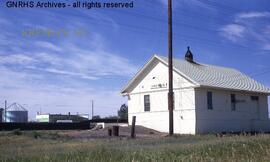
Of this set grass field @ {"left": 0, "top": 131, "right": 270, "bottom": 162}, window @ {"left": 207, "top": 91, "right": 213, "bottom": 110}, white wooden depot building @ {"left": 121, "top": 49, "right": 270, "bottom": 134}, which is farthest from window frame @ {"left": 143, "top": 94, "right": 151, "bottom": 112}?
grass field @ {"left": 0, "top": 131, "right": 270, "bottom": 162}

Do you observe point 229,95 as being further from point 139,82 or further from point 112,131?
point 112,131

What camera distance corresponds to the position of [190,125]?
3669cm

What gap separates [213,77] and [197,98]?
419 cm

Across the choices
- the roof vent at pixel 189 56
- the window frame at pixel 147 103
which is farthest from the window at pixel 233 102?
the window frame at pixel 147 103

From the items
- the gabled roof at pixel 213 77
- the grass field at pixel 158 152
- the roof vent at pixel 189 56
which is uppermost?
the roof vent at pixel 189 56

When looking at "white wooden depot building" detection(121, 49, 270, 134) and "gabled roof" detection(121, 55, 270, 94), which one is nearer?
"white wooden depot building" detection(121, 49, 270, 134)

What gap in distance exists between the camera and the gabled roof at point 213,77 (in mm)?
37625

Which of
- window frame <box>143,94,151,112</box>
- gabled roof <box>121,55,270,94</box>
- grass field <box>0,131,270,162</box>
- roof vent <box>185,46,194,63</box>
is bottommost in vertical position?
grass field <box>0,131,270,162</box>

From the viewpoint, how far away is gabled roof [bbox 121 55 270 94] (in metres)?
37.6

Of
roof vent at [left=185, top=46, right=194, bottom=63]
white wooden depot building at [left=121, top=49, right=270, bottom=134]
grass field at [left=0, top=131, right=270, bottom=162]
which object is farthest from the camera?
roof vent at [left=185, top=46, right=194, bottom=63]

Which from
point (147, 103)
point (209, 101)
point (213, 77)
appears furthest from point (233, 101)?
point (147, 103)

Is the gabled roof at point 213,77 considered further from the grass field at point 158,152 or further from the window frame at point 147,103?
the grass field at point 158,152

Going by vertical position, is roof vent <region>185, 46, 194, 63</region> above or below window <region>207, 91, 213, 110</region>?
above

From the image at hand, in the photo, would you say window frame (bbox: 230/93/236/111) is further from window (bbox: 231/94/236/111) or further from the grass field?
the grass field
